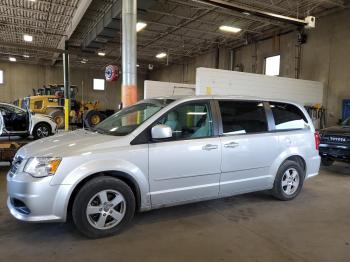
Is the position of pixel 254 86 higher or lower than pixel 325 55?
lower

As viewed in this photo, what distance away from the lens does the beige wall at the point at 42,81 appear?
23.8 meters

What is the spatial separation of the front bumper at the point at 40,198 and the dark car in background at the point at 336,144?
5.95 m

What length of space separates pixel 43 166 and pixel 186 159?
61.3 inches

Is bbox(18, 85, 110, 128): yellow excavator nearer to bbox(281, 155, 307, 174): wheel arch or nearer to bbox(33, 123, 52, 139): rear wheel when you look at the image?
bbox(33, 123, 52, 139): rear wheel

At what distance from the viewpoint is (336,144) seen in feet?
21.8

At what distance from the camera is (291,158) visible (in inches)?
178

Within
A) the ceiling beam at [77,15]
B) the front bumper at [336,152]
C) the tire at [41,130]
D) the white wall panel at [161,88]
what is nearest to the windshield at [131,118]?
the front bumper at [336,152]

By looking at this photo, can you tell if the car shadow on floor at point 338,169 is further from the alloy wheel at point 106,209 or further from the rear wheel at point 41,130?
the rear wheel at point 41,130

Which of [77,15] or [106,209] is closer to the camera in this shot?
[106,209]

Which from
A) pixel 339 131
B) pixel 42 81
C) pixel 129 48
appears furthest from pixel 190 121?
pixel 42 81

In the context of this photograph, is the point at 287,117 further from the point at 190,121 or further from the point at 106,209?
the point at 106,209

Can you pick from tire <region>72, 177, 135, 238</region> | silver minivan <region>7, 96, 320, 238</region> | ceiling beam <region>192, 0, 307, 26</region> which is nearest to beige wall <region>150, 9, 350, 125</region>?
ceiling beam <region>192, 0, 307, 26</region>

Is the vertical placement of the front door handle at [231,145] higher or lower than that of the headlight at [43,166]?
higher

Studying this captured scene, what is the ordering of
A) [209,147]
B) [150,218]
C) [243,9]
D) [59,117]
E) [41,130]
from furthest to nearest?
[59,117] → [41,130] → [243,9] → [150,218] → [209,147]
